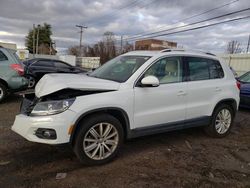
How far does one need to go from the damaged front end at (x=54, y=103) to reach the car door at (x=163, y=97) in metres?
0.76

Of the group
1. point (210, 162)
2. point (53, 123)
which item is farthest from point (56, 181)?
point (210, 162)

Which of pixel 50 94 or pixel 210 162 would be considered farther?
pixel 210 162

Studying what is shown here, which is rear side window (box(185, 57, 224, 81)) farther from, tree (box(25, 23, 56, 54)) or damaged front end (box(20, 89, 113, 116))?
tree (box(25, 23, 56, 54))

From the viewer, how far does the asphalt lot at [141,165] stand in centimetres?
364

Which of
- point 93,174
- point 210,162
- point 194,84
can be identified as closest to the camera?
point 93,174

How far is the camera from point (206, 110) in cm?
541

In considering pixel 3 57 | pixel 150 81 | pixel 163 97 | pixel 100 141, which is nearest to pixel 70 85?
pixel 100 141

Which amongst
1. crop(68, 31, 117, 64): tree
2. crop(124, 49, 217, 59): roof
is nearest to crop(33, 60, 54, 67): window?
crop(124, 49, 217, 59): roof

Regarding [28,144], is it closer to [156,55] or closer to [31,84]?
[156,55]

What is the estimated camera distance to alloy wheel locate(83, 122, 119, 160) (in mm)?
3973

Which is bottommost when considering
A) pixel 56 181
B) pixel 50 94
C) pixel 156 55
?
pixel 56 181

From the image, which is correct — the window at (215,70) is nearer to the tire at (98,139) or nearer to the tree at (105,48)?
the tire at (98,139)

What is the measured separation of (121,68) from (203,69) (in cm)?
176

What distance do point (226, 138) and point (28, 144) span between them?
13.6 feet
